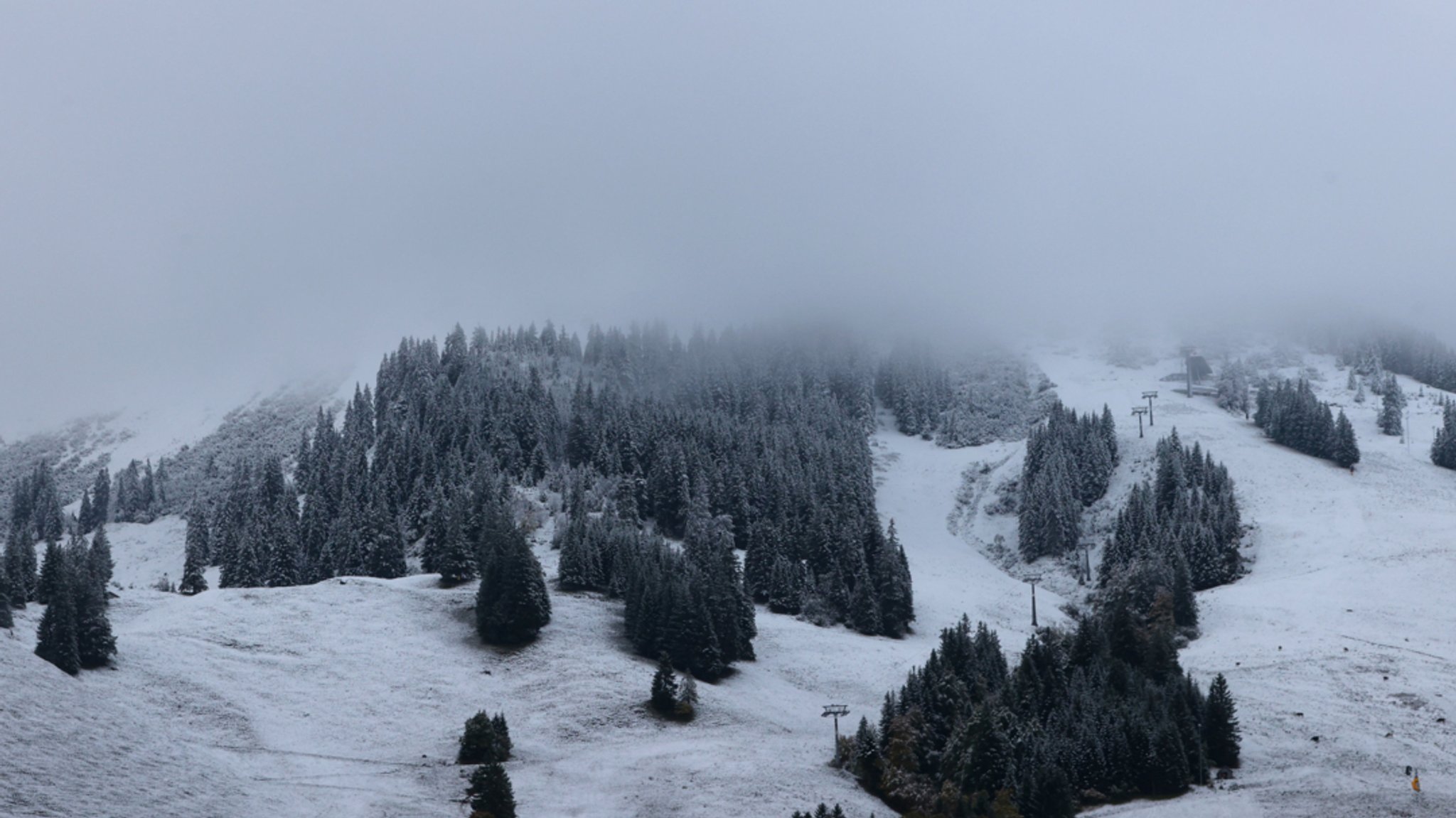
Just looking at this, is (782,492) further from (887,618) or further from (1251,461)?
(1251,461)

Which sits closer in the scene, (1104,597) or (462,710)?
(462,710)

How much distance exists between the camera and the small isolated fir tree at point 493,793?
59812 mm

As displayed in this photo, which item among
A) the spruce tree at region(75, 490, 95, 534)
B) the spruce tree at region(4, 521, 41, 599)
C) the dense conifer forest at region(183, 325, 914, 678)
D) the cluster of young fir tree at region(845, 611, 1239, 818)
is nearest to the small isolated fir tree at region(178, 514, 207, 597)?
the dense conifer forest at region(183, 325, 914, 678)

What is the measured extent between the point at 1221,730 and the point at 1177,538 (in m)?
57.3

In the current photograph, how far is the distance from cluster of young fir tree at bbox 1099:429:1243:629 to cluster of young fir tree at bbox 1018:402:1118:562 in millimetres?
6650

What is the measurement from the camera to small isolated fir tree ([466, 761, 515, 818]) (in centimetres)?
5981

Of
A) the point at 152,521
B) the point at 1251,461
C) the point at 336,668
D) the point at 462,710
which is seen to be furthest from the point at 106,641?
the point at 1251,461

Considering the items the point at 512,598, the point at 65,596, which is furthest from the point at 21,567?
the point at 512,598

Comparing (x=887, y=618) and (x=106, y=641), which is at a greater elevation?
(x=106, y=641)

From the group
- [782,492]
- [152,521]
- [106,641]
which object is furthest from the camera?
[152,521]

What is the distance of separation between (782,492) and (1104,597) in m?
39.5

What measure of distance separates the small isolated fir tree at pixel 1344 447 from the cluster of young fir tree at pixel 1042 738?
88187 mm

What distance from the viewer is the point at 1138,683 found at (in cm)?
8019

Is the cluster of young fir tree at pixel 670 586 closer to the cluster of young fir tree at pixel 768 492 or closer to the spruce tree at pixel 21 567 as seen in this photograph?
the cluster of young fir tree at pixel 768 492
